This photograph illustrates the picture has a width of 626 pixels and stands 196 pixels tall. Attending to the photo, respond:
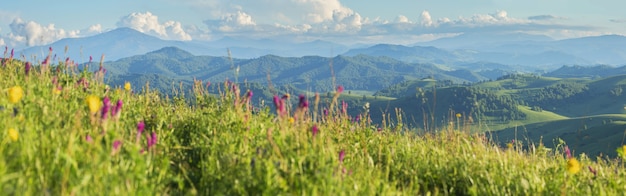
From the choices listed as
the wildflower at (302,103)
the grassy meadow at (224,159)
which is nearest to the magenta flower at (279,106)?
the grassy meadow at (224,159)

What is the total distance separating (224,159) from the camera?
401 cm

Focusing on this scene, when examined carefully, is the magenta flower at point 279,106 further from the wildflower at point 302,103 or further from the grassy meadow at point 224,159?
the wildflower at point 302,103

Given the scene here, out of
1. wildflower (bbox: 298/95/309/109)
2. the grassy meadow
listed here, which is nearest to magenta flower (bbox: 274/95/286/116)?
the grassy meadow

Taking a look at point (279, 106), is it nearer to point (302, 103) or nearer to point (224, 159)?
point (302, 103)

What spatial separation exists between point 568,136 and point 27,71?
7757 inches

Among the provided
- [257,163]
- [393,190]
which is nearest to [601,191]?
[393,190]

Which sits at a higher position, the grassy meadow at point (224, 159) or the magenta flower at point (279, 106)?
the magenta flower at point (279, 106)

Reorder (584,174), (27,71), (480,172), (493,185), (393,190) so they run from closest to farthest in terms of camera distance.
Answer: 1. (393,190)
2. (493,185)
3. (480,172)
4. (584,174)
5. (27,71)

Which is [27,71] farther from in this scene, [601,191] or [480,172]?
[601,191]

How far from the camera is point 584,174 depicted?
4848mm

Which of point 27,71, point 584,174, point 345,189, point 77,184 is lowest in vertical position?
point 584,174

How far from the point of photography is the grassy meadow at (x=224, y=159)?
3.06 meters

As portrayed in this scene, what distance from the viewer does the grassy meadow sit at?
3057 mm

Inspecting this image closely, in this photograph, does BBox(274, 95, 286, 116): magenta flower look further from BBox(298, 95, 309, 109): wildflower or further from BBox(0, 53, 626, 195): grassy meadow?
BBox(298, 95, 309, 109): wildflower
